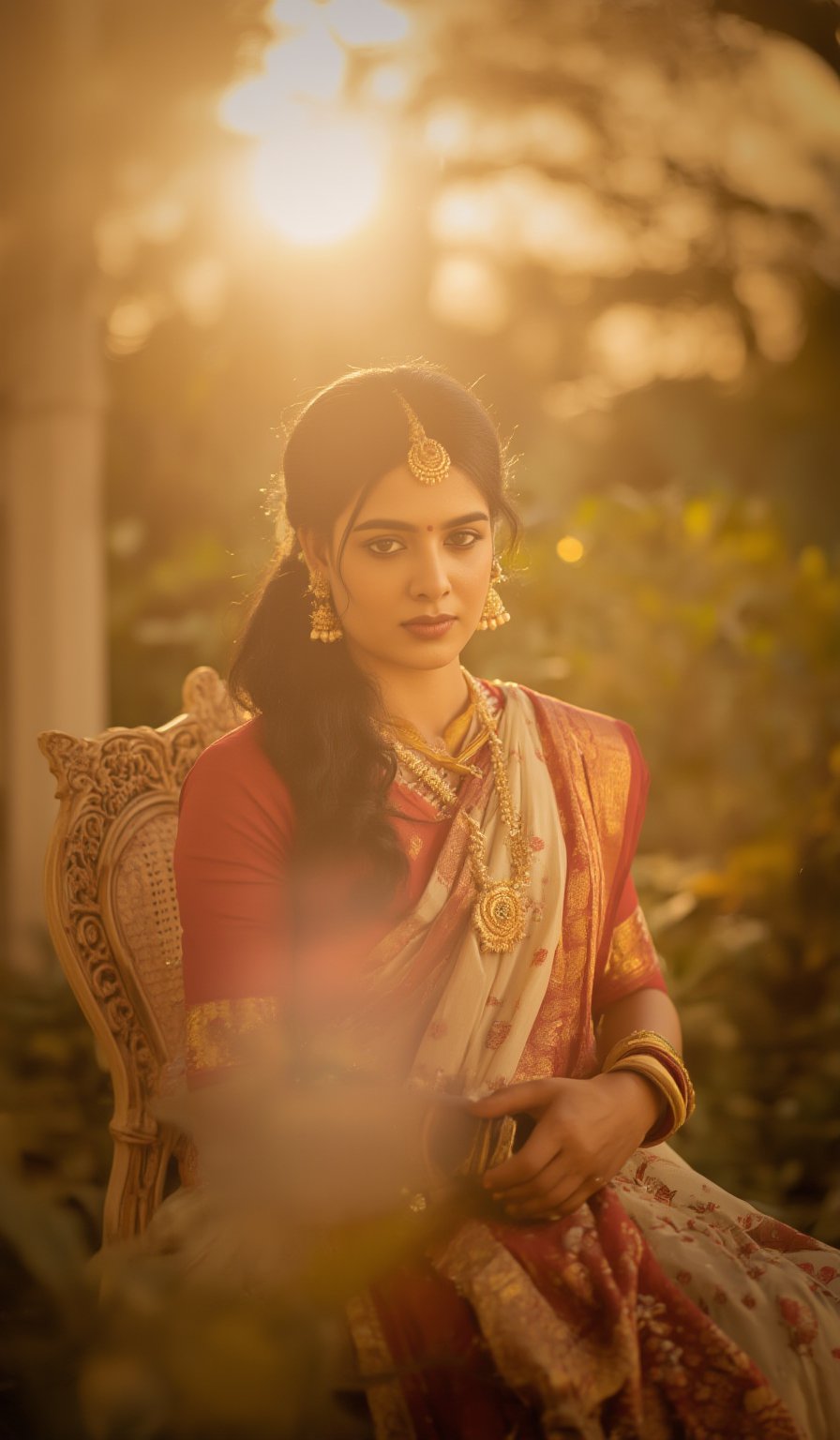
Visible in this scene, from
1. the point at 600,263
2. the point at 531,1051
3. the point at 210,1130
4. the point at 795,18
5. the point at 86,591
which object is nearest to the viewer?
the point at 210,1130

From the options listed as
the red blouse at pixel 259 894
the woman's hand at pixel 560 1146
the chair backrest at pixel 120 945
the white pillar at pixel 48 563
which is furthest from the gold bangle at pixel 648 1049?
the white pillar at pixel 48 563

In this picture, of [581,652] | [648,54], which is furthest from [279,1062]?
[648,54]

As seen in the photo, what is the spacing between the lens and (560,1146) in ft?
5.25

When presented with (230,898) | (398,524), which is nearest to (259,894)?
(230,898)

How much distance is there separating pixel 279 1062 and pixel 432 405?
93 centimetres

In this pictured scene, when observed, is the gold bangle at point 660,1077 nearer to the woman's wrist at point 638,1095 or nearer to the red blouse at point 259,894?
the woman's wrist at point 638,1095

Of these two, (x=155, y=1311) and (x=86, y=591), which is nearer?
(x=155, y=1311)

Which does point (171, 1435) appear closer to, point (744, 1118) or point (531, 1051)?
point (531, 1051)

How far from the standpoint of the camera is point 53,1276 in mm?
879

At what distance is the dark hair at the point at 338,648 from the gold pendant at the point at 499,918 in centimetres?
12

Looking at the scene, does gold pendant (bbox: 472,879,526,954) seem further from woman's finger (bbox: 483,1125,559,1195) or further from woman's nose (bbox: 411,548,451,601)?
woman's nose (bbox: 411,548,451,601)

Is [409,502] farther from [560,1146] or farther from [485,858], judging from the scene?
[560,1146]

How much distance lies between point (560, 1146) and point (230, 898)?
520mm

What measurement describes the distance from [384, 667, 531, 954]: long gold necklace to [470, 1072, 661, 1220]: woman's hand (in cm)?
23
